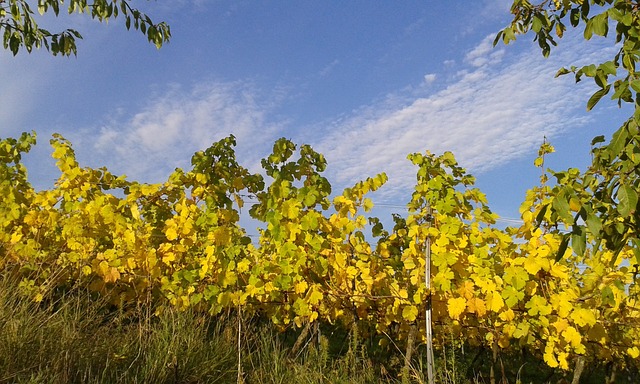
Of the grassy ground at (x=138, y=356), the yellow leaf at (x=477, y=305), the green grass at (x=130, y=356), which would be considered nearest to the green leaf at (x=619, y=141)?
the grassy ground at (x=138, y=356)

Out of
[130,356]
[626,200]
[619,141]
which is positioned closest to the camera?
[626,200]

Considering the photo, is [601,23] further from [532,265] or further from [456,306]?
[456,306]

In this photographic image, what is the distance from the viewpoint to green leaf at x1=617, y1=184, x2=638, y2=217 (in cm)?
196

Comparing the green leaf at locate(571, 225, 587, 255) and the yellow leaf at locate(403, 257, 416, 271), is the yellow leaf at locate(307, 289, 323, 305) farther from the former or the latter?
the green leaf at locate(571, 225, 587, 255)

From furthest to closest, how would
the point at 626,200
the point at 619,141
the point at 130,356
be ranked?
the point at 130,356 → the point at 619,141 → the point at 626,200

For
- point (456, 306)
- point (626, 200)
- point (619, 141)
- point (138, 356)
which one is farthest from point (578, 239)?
point (138, 356)

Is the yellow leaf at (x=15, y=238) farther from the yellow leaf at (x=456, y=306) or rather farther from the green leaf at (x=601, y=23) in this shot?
the green leaf at (x=601, y=23)

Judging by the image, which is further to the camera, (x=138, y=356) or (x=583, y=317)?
(x=583, y=317)

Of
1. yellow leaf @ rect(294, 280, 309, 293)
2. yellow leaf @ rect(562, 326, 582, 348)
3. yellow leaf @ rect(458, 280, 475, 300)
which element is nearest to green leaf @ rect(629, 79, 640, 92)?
yellow leaf @ rect(458, 280, 475, 300)

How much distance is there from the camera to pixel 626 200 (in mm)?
1972

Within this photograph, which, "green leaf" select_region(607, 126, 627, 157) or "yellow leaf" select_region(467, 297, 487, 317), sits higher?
"green leaf" select_region(607, 126, 627, 157)

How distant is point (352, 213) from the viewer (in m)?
4.32

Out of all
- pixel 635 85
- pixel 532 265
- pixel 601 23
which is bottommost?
pixel 532 265

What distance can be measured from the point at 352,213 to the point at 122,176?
2224 millimetres
